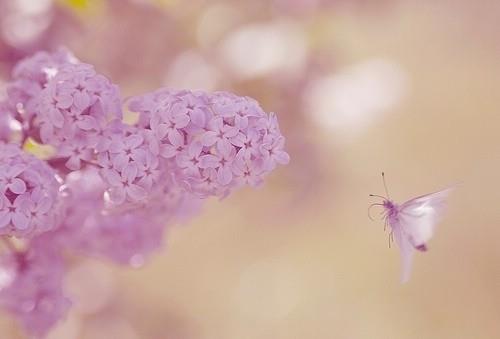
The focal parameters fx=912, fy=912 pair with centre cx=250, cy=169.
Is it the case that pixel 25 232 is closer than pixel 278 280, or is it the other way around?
pixel 25 232

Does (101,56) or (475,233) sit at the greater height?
(475,233)

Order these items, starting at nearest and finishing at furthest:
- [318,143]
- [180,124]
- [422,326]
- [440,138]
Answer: [180,124] < [318,143] < [422,326] < [440,138]

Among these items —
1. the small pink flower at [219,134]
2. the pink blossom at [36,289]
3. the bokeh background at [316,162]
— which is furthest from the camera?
the bokeh background at [316,162]

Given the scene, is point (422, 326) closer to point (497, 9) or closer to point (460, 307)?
point (460, 307)

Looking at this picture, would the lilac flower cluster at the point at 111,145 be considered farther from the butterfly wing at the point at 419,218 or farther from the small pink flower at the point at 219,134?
the butterfly wing at the point at 419,218

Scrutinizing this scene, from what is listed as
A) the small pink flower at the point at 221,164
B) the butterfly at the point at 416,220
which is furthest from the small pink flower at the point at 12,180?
the butterfly at the point at 416,220

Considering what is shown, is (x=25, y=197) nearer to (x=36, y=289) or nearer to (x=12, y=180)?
(x=12, y=180)

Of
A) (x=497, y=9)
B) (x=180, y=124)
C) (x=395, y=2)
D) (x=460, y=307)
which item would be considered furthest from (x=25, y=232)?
(x=497, y=9)
